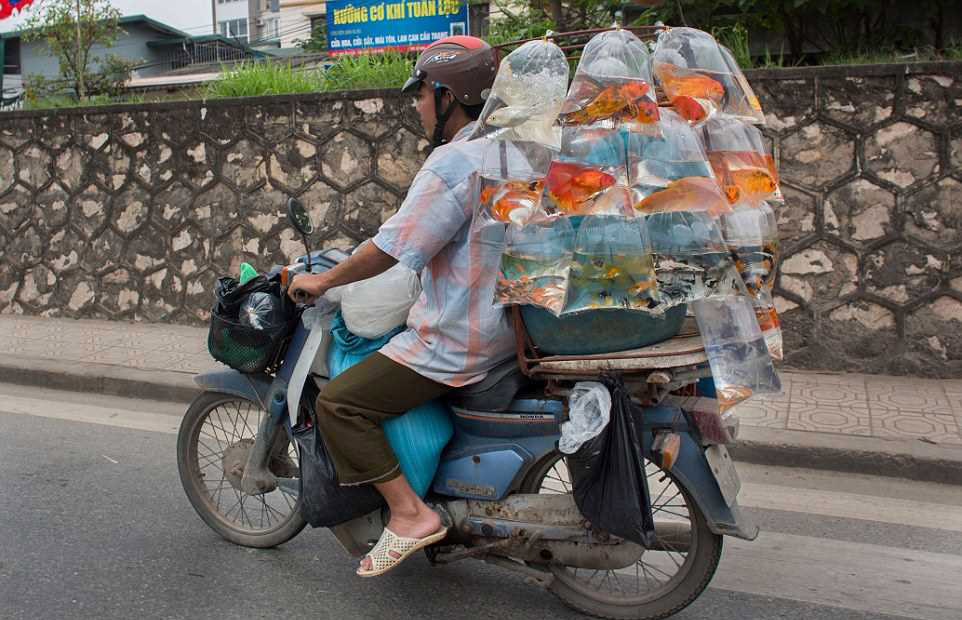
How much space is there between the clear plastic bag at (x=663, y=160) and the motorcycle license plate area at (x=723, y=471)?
90cm

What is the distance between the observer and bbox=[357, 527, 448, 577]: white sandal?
3.27 meters

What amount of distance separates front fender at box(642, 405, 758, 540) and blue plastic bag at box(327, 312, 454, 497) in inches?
28.0

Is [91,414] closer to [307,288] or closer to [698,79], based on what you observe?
[307,288]

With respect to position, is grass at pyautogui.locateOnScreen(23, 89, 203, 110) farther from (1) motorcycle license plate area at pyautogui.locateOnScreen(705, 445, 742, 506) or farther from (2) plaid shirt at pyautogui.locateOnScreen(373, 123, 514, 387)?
(1) motorcycle license plate area at pyautogui.locateOnScreen(705, 445, 742, 506)

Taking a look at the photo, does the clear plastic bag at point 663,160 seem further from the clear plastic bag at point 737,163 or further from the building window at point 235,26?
the building window at point 235,26

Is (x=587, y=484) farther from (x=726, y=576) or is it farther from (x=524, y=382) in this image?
(x=726, y=576)

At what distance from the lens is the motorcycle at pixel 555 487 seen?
310 centimetres

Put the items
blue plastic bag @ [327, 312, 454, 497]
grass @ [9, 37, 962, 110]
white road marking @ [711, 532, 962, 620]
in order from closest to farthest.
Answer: blue plastic bag @ [327, 312, 454, 497]
white road marking @ [711, 532, 962, 620]
grass @ [9, 37, 962, 110]

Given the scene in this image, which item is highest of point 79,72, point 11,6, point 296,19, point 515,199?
point 296,19

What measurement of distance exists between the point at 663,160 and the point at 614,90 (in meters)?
0.23

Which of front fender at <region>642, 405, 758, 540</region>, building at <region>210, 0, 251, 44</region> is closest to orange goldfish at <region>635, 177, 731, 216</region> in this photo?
front fender at <region>642, 405, 758, 540</region>

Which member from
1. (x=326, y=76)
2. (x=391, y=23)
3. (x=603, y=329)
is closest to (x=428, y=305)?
(x=603, y=329)

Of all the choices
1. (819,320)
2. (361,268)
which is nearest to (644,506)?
(361,268)

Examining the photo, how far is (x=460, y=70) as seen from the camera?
3209 millimetres
